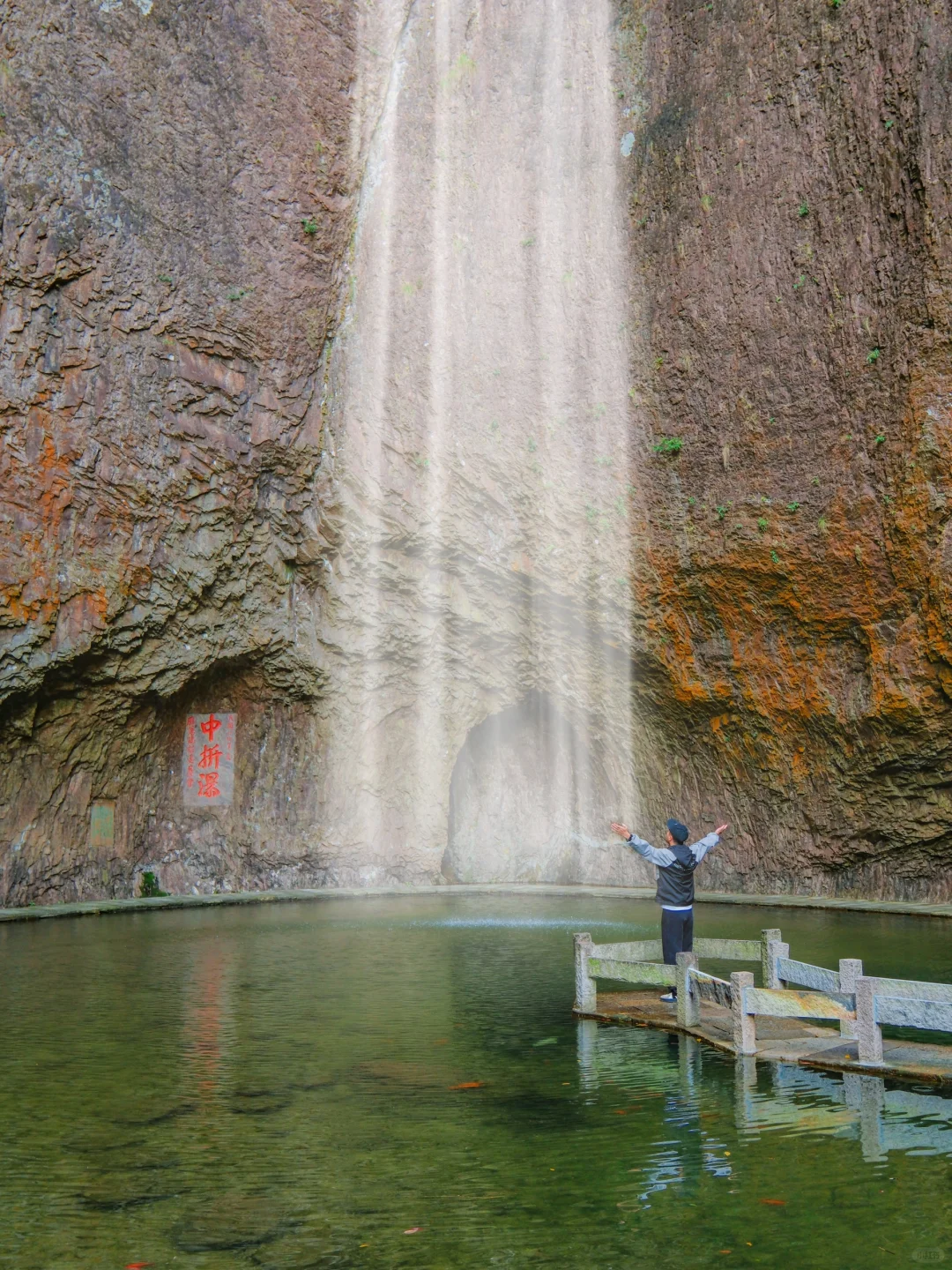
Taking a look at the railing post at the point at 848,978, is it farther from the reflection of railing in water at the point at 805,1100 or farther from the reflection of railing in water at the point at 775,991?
the reflection of railing in water at the point at 805,1100

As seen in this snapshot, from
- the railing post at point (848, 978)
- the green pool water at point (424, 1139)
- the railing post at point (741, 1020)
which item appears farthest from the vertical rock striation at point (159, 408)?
the railing post at point (848, 978)

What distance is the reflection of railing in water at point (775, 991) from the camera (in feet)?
19.5

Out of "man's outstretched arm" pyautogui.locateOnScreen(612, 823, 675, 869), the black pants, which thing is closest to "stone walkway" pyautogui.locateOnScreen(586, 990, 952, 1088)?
the black pants

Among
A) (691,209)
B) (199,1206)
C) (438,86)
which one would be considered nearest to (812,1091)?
(199,1206)

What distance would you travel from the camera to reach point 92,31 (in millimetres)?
18156

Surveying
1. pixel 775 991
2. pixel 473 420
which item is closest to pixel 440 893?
pixel 473 420

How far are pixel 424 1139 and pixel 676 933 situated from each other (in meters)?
3.53

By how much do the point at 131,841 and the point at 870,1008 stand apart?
15.0 metres

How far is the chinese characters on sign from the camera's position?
19859 millimetres

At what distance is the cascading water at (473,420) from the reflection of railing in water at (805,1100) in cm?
1357

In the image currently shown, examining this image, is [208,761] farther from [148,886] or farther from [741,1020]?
[741,1020]

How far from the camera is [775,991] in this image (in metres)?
6.35

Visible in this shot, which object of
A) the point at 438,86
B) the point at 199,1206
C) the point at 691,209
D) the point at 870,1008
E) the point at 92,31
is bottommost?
the point at 199,1206

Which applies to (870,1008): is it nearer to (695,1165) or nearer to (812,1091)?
(812,1091)
